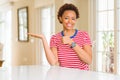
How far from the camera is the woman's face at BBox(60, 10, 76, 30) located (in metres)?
1.48

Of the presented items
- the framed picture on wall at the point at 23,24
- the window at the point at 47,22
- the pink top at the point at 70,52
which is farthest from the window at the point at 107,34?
the framed picture on wall at the point at 23,24

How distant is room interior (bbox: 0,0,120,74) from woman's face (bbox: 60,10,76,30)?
3.30 metres

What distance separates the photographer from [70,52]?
148 cm

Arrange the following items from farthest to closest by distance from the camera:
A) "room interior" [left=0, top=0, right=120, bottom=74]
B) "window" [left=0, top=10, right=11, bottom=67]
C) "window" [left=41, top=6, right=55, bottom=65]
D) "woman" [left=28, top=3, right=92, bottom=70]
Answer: "window" [left=0, top=10, right=11, bottom=67] → "window" [left=41, top=6, right=55, bottom=65] → "room interior" [left=0, top=0, right=120, bottom=74] → "woman" [left=28, top=3, right=92, bottom=70]

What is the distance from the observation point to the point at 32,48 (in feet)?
24.8

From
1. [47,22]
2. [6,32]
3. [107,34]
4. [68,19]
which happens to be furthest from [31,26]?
[68,19]

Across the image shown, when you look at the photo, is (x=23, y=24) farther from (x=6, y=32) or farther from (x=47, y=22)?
(x=6, y=32)

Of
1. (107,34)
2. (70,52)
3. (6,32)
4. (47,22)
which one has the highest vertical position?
(47,22)

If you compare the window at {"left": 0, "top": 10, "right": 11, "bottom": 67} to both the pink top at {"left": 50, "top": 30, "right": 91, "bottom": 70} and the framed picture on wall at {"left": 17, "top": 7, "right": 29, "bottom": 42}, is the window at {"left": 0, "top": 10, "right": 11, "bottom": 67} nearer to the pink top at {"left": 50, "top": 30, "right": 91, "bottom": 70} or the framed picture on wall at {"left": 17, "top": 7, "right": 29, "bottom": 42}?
the framed picture on wall at {"left": 17, "top": 7, "right": 29, "bottom": 42}

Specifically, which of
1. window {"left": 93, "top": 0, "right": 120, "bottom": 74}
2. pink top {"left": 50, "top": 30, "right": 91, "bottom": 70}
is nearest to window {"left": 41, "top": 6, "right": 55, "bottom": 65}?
window {"left": 93, "top": 0, "right": 120, "bottom": 74}

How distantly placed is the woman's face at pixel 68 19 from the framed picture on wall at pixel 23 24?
6.42m

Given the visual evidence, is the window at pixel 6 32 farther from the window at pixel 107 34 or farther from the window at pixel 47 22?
the window at pixel 107 34

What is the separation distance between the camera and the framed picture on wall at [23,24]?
791 cm

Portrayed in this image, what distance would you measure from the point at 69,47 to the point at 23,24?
6.80m
